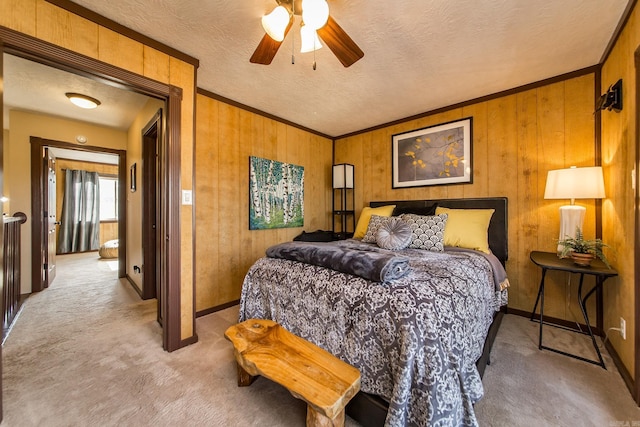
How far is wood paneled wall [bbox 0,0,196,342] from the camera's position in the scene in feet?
4.79

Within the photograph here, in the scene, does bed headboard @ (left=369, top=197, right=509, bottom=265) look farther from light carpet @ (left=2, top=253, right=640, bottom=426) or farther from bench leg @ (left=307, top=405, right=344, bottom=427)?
bench leg @ (left=307, top=405, right=344, bottom=427)

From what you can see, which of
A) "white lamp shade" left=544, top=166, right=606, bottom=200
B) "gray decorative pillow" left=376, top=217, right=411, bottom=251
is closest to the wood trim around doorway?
"white lamp shade" left=544, top=166, right=606, bottom=200

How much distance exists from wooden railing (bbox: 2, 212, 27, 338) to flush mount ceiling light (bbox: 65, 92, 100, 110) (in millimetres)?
1422

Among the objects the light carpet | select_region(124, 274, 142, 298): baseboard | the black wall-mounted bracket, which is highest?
the black wall-mounted bracket

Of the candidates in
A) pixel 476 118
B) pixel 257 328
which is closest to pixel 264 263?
pixel 257 328

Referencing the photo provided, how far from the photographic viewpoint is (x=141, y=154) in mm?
3158

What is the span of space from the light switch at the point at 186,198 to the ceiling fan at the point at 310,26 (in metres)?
1.18

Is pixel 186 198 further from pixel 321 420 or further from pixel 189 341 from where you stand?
pixel 321 420

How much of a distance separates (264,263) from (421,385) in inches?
53.9

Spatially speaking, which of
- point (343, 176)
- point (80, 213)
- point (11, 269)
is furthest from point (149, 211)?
point (80, 213)

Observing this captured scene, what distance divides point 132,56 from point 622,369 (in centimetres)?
412

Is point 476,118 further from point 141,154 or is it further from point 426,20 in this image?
point 141,154

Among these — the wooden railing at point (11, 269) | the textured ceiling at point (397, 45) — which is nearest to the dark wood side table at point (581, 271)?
the textured ceiling at point (397, 45)

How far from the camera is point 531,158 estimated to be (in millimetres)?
2617
